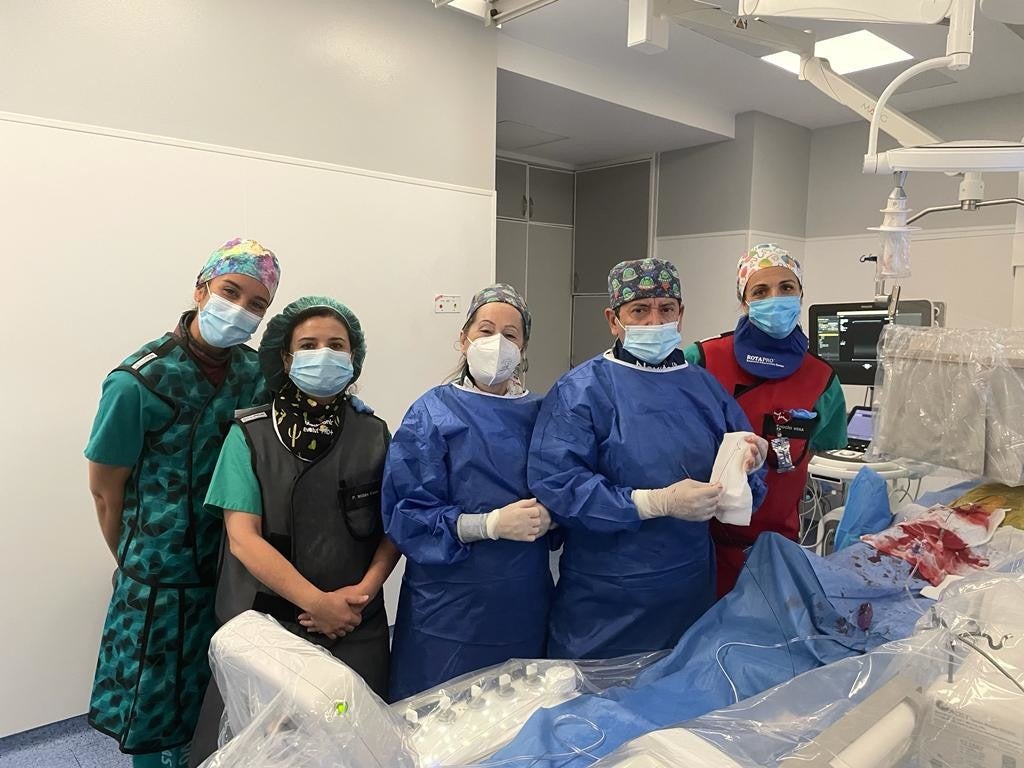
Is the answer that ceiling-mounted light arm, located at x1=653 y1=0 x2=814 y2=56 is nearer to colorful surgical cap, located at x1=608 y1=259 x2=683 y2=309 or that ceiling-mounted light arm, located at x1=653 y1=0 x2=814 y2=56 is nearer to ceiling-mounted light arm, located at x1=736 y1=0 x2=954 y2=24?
ceiling-mounted light arm, located at x1=736 y1=0 x2=954 y2=24

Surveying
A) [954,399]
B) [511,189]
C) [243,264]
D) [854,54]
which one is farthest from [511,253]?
[954,399]

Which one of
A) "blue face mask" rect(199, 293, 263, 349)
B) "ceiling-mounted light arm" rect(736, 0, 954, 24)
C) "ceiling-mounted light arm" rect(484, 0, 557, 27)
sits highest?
"ceiling-mounted light arm" rect(484, 0, 557, 27)

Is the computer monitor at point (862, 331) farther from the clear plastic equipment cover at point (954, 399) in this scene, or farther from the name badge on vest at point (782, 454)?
the clear plastic equipment cover at point (954, 399)

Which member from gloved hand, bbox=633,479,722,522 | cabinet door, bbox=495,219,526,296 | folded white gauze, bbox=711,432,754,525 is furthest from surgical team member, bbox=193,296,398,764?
cabinet door, bbox=495,219,526,296

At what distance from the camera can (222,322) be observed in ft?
5.20

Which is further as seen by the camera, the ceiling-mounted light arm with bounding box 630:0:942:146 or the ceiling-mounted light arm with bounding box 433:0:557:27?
the ceiling-mounted light arm with bounding box 433:0:557:27

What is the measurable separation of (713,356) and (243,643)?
1415mm

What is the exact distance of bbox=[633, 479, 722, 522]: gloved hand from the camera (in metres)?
1.38

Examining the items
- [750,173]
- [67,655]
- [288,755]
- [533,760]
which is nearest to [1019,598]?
[533,760]

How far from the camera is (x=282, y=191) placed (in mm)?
2592

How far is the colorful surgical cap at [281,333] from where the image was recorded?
1.56m

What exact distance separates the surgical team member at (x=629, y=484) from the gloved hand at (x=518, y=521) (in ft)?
0.11

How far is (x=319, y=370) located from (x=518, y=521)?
543mm

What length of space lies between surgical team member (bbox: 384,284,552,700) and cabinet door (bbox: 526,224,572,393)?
3.75m
